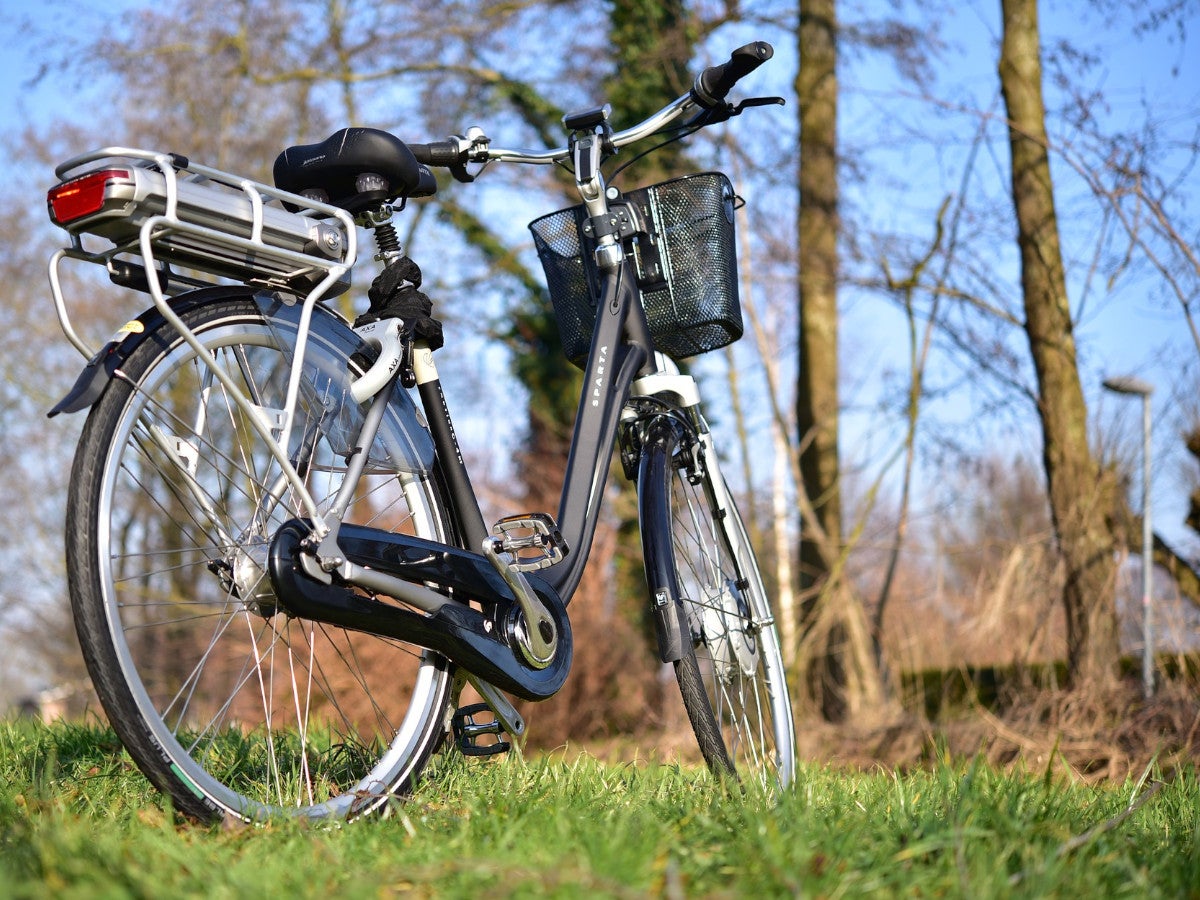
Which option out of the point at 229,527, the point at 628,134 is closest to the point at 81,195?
the point at 229,527

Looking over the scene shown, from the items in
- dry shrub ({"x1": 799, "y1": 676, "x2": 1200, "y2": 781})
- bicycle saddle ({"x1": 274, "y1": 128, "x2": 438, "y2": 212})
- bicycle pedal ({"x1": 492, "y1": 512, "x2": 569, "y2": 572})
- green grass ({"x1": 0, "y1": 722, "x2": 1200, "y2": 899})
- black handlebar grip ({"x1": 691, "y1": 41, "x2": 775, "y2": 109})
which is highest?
black handlebar grip ({"x1": 691, "y1": 41, "x2": 775, "y2": 109})

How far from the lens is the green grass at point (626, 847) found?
1369 mm

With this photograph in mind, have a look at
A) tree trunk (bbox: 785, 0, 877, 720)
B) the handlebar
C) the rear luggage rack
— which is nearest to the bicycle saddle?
the rear luggage rack

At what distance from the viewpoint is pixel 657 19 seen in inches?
383

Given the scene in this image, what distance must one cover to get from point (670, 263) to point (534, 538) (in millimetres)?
852

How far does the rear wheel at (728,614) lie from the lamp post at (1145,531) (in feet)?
9.20

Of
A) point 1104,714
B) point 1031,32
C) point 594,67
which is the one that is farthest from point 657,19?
point 1104,714

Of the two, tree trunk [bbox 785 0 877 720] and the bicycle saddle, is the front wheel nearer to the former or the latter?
the bicycle saddle

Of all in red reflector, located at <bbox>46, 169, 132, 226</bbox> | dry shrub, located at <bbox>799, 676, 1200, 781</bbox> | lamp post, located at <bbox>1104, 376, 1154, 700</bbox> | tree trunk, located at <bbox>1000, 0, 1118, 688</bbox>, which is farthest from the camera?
tree trunk, located at <bbox>1000, 0, 1118, 688</bbox>

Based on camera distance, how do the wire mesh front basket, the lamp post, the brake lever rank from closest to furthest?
the brake lever < the wire mesh front basket < the lamp post

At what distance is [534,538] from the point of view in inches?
94.0

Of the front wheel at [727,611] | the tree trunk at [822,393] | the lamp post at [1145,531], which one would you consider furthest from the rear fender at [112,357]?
the tree trunk at [822,393]

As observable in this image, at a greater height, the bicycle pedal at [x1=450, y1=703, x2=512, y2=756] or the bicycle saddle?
the bicycle saddle

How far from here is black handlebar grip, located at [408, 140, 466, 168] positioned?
2.58 m
